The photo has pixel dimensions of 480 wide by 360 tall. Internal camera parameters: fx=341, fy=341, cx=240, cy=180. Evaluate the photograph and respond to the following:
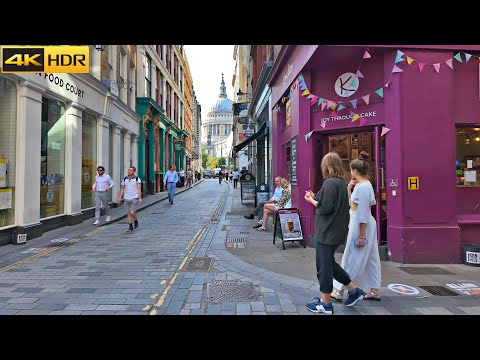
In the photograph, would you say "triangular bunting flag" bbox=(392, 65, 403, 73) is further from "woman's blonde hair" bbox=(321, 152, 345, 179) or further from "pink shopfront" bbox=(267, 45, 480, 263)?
"woman's blonde hair" bbox=(321, 152, 345, 179)

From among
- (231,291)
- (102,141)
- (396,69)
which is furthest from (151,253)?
(102,141)

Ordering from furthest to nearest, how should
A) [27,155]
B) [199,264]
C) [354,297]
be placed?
[27,155] → [199,264] → [354,297]

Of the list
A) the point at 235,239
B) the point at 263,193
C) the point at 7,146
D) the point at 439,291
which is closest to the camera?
the point at 439,291

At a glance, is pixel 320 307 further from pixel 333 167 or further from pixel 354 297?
pixel 333 167

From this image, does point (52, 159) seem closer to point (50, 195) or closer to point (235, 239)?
point (50, 195)

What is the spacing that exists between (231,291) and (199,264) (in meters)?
1.59

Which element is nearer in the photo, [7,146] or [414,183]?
[414,183]

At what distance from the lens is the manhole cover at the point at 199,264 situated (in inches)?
234

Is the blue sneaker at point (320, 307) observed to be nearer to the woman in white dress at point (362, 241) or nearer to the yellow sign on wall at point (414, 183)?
the woman in white dress at point (362, 241)

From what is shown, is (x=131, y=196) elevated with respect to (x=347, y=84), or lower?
lower

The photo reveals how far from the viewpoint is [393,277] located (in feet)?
17.7

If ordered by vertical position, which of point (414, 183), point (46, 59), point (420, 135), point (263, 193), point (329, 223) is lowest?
point (329, 223)

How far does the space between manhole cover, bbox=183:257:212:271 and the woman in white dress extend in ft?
8.00
